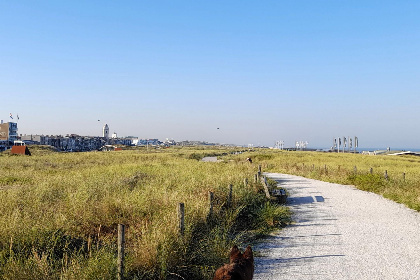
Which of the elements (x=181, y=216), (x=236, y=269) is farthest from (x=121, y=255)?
(x=236, y=269)

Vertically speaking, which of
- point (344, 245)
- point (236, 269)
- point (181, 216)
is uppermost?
point (236, 269)

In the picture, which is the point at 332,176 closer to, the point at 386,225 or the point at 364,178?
the point at 364,178

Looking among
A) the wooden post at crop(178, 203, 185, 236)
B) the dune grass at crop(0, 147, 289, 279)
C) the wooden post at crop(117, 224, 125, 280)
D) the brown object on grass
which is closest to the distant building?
the dune grass at crop(0, 147, 289, 279)

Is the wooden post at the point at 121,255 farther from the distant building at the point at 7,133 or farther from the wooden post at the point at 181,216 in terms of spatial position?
the distant building at the point at 7,133

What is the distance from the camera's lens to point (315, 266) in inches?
267

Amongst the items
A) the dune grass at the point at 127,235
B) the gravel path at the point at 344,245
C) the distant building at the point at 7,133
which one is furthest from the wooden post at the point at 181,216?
the distant building at the point at 7,133

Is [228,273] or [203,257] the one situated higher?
[228,273]

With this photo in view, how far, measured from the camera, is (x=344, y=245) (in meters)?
8.30

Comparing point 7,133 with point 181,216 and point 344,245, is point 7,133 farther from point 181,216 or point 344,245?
point 344,245

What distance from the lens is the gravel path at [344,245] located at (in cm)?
652

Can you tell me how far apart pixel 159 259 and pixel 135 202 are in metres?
3.85

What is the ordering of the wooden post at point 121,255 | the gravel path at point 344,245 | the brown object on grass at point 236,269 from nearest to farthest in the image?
the brown object on grass at point 236,269, the wooden post at point 121,255, the gravel path at point 344,245

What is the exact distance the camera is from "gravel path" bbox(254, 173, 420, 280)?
6523 mm

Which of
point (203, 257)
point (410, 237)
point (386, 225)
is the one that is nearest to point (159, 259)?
point (203, 257)
